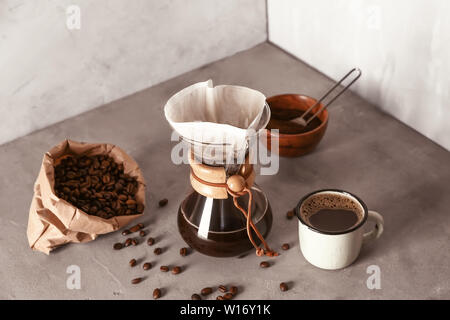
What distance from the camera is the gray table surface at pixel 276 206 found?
1.15 metres

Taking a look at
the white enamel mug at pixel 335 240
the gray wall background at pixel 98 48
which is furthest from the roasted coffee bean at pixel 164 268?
the gray wall background at pixel 98 48

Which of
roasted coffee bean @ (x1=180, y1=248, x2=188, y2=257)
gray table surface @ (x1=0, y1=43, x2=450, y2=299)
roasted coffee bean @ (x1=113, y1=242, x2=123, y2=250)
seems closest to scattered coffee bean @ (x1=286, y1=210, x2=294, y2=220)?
gray table surface @ (x1=0, y1=43, x2=450, y2=299)

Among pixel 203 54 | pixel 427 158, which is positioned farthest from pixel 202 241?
pixel 203 54

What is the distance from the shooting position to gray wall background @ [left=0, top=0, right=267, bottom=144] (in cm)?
146

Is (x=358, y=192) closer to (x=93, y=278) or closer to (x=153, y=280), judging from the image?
(x=153, y=280)

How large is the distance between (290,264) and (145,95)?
0.72 meters

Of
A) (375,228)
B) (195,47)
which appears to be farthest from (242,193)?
(195,47)

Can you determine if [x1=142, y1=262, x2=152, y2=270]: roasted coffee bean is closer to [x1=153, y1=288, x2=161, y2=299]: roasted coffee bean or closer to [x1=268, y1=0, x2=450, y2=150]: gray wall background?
[x1=153, y1=288, x2=161, y2=299]: roasted coffee bean

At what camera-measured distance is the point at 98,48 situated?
5.17 ft

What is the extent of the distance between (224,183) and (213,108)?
0.48ft

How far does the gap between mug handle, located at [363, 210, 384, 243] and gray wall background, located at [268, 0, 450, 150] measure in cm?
37

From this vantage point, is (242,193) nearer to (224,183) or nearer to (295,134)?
(224,183)

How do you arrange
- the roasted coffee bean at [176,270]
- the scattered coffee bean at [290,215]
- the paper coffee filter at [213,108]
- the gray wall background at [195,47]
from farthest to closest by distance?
the gray wall background at [195,47] → the scattered coffee bean at [290,215] → the roasted coffee bean at [176,270] → the paper coffee filter at [213,108]

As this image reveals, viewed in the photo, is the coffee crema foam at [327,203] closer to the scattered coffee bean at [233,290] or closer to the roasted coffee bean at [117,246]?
the scattered coffee bean at [233,290]
